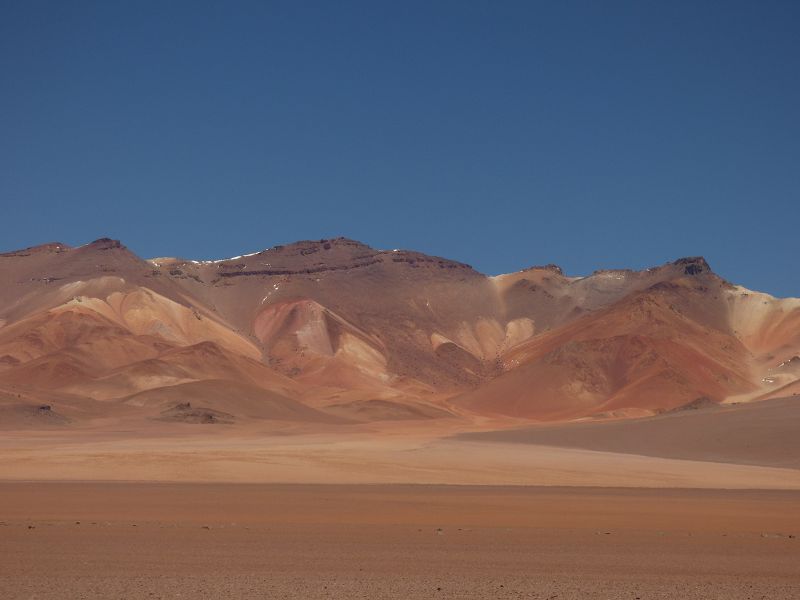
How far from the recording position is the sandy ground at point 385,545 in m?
16.6

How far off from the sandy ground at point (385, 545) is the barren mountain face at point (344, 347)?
2500 inches

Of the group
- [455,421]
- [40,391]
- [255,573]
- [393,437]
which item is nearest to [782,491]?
[255,573]

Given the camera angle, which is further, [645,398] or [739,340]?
[739,340]

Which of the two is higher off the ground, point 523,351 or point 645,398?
point 523,351

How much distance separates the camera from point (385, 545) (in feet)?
69.7

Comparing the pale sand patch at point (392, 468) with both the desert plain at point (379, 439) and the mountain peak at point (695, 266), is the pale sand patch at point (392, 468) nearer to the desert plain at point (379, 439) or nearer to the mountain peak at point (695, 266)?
the desert plain at point (379, 439)

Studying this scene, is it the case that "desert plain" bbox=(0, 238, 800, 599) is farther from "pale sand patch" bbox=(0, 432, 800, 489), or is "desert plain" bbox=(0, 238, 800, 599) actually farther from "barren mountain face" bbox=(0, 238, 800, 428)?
"barren mountain face" bbox=(0, 238, 800, 428)

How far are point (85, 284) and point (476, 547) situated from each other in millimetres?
153606

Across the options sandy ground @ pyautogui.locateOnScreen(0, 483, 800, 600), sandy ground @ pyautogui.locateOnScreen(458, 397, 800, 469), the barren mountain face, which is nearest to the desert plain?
sandy ground @ pyautogui.locateOnScreen(0, 483, 800, 600)

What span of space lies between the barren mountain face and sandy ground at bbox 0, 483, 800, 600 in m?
63.5

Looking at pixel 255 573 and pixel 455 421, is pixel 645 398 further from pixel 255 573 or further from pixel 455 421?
pixel 255 573

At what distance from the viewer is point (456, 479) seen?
41062 mm

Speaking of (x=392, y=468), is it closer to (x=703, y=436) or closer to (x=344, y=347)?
(x=703, y=436)

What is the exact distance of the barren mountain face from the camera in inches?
4678
